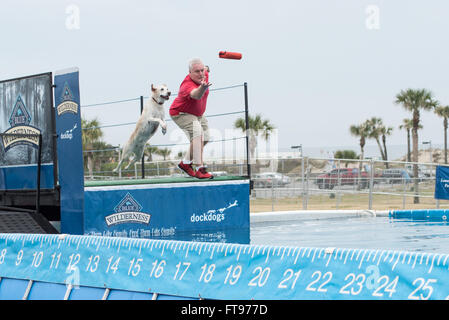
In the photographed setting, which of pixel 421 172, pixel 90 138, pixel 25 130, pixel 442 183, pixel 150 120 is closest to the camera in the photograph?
pixel 25 130

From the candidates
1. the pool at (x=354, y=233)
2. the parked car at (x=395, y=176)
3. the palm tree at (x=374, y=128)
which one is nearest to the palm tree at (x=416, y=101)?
the palm tree at (x=374, y=128)

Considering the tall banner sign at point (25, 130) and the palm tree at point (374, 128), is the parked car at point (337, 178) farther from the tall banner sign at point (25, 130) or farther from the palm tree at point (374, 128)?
the palm tree at point (374, 128)

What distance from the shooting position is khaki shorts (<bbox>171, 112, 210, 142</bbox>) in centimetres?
1048

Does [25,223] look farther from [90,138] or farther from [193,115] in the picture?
[90,138]

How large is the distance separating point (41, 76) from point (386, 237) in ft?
16.5

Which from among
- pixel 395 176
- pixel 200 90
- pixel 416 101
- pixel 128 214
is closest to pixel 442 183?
pixel 395 176

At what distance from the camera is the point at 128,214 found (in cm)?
941

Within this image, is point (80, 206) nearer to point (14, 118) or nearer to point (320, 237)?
point (14, 118)

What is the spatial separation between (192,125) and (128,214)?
199cm

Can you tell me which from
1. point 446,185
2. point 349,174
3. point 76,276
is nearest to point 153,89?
point 76,276

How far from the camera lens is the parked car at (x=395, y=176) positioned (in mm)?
21681

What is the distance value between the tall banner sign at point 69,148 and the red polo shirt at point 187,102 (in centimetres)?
247

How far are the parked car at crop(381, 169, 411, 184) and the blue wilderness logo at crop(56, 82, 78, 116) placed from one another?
50.0ft

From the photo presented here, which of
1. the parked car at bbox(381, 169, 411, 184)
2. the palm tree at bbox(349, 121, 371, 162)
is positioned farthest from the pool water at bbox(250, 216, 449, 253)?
the palm tree at bbox(349, 121, 371, 162)
